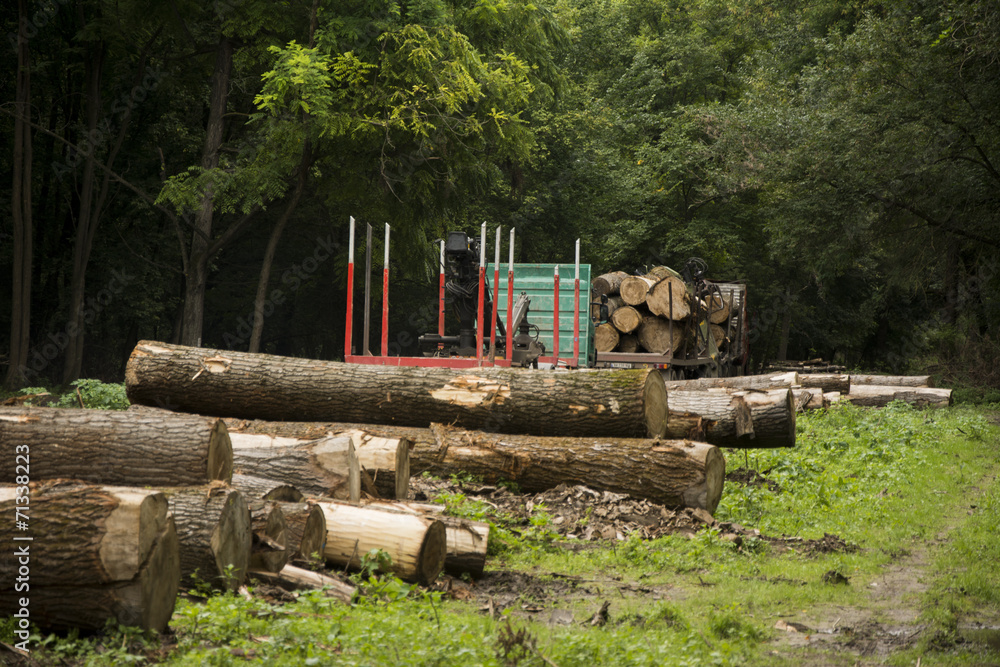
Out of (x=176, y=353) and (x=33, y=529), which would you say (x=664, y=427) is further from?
(x=33, y=529)

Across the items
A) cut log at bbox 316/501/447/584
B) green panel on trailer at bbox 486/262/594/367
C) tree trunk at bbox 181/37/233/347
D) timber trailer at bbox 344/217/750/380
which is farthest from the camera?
tree trunk at bbox 181/37/233/347

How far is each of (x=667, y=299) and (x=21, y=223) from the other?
11553mm

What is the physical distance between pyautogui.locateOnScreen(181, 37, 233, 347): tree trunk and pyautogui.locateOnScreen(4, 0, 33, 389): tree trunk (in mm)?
2708

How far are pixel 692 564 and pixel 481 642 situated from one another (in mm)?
2444

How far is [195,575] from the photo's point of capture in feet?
14.4

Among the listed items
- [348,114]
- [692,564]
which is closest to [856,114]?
[348,114]

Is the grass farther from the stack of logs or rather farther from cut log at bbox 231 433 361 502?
the stack of logs

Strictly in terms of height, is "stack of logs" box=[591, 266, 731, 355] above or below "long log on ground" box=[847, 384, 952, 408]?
above

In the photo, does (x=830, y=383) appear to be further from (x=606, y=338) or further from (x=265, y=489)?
(x=265, y=489)

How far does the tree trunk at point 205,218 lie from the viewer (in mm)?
16375

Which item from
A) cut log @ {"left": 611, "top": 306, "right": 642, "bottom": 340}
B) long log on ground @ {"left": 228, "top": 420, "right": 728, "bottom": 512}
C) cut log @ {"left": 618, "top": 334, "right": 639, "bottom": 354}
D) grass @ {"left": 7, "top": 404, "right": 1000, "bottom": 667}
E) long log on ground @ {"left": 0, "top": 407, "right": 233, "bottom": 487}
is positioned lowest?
grass @ {"left": 7, "top": 404, "right": 1000, "bottom": 667}

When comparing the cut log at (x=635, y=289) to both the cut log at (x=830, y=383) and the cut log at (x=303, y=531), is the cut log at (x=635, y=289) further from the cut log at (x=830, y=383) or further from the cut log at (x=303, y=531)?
the cut log at (x=303, y=531)

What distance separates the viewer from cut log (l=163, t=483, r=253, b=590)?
4.38 metres

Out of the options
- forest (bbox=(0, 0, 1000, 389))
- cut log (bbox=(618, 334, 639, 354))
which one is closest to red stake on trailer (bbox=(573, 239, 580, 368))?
cut log (bbox=(618, 334, 639, 354))
